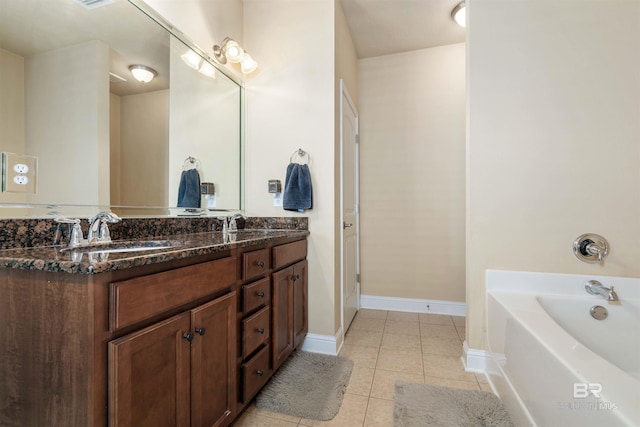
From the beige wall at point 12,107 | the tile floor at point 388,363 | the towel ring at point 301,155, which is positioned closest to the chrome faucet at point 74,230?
the beige wall at point 12,107

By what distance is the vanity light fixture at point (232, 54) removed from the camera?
2.00 metres

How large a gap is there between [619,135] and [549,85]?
0.48 metres

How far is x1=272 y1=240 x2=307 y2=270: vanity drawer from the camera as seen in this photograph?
5.42 ft

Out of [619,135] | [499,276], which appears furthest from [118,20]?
[619,135]

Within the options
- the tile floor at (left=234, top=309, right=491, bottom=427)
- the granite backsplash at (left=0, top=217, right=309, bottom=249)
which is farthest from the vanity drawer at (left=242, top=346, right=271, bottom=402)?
the granite backsplash at (left=0, top=217, right=309, bottom=249)

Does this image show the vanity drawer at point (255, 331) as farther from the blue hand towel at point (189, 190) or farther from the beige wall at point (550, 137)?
the beige wall at point (550, 137)

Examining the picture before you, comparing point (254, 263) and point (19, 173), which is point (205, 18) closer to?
point (19, 173)

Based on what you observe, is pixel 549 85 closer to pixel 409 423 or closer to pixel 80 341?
pixel 409 423

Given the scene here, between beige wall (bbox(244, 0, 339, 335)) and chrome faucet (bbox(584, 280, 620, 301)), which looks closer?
chrome faucet (bbox(584, 280, 620, 301))

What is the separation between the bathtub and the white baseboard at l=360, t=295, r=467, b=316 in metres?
1.15

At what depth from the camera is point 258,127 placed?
7.29 feet

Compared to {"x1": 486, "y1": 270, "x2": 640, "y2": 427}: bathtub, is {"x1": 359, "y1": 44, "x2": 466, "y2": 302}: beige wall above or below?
above

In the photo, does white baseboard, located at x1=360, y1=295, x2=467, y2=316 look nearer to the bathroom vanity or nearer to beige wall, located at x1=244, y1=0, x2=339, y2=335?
beige wall, located at x1=244, y1=0, x2=339, y2=335

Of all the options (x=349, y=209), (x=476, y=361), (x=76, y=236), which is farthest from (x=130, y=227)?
(x=476, y=361)
